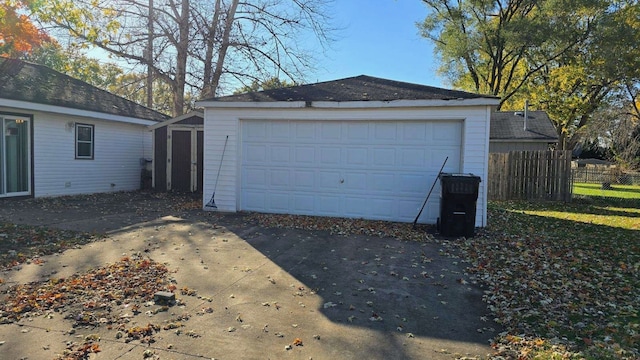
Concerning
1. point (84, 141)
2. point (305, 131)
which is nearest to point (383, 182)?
point (305, 131)

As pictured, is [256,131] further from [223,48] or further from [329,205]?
[223,48]

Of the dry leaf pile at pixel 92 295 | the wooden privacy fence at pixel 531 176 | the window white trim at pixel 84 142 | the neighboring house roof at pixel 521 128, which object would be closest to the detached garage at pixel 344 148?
the dry leaf pile at pixel 92 295

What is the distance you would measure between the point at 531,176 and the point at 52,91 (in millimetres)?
16155

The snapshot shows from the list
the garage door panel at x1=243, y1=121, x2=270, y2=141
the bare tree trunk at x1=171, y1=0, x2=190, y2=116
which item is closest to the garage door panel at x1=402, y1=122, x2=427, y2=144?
the garage door panel at x1=243, y1=121, x2=270, y2=141

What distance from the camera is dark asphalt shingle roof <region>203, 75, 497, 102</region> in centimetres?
872

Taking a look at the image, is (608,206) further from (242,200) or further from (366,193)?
(242,200)

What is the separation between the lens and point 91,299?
167 inches

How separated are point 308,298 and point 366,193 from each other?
4913 millimetres

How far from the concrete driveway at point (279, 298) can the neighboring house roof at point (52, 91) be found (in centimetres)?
462

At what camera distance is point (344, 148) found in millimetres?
9227

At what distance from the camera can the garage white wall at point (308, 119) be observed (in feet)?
27.1

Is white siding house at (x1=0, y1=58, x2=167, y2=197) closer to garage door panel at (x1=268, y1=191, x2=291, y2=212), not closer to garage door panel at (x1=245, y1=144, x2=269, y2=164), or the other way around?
garage door panel at (x1=245, y1=144, x2=269, y2=164)

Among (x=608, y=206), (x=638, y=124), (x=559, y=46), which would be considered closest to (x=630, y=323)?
(x=608, y=206)

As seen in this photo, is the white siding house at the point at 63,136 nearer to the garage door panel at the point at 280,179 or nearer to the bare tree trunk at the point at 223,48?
the bare tree trunk at the point at 223,48
